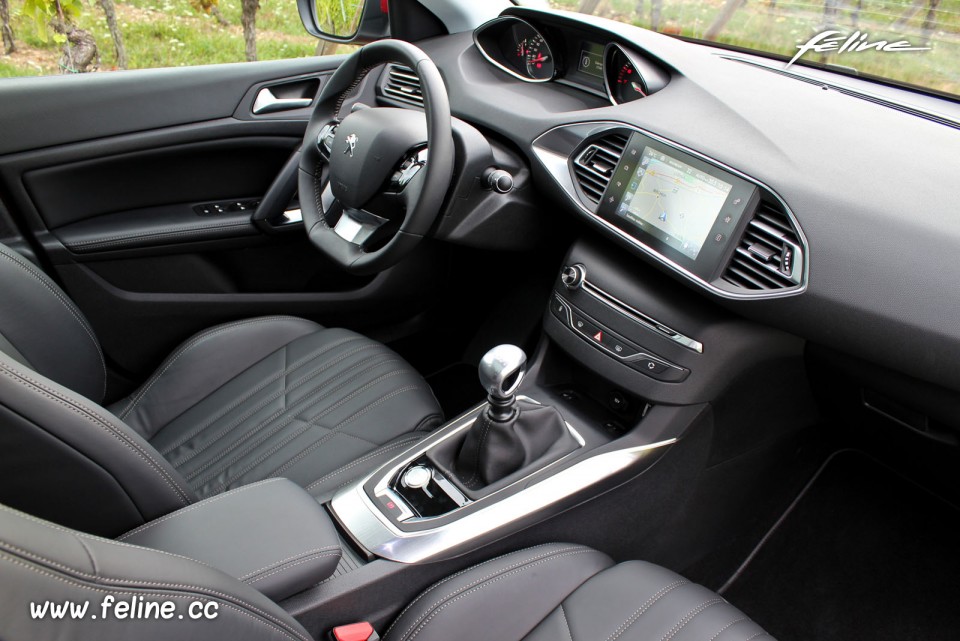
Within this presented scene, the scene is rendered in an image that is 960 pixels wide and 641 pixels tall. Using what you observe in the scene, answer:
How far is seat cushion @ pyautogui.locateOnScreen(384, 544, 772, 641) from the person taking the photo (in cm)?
103

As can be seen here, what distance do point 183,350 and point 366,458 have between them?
481mm

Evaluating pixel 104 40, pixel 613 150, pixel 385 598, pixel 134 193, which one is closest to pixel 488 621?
pixel 385 598

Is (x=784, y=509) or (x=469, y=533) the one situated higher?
(x=469, y=533)

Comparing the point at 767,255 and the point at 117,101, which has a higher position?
the point at 767,255

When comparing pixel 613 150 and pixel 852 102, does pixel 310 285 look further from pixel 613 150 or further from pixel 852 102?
pixel 852 102

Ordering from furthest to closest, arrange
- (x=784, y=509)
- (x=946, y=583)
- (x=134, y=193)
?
(x=134, y=193), (x=784, y=509), (x=946, y=583)

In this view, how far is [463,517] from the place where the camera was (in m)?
1.18

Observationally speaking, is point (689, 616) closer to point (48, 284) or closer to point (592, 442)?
point (592, 442)

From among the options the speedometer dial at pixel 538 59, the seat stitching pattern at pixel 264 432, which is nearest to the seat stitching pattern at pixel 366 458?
the seat stitching pattern at pixel 264 432

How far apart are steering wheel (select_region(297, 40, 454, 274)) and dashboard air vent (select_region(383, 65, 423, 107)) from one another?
224 millimetres

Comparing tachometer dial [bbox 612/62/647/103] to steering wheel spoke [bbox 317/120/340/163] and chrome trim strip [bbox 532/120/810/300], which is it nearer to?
chrome trim strip [bbox 532/120/810/300]

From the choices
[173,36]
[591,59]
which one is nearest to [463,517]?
[591,59]

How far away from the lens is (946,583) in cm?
160

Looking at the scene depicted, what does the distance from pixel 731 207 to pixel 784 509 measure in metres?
0.83
